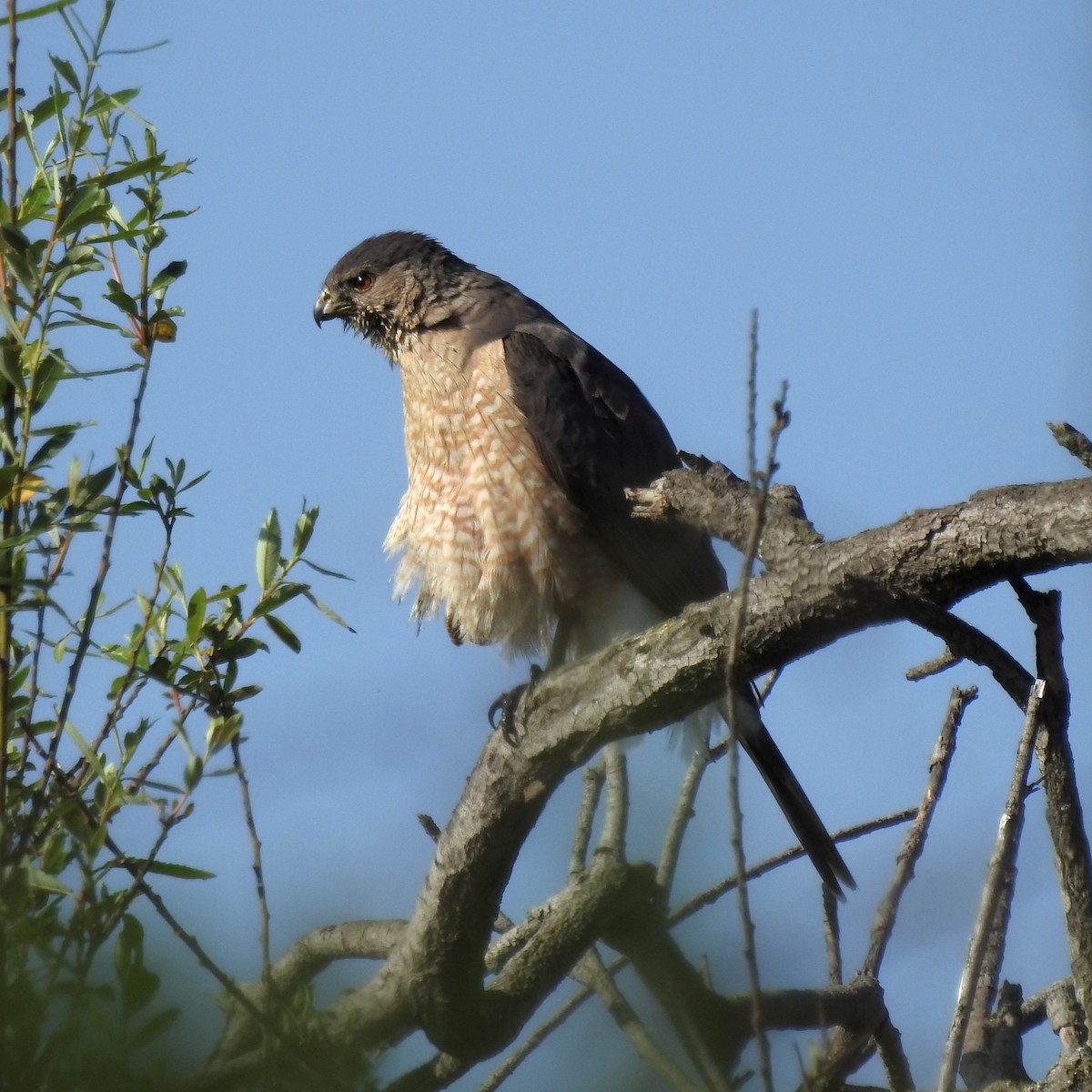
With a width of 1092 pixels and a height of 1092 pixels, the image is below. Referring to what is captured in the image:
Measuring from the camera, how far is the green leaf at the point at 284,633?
2686 millimetres

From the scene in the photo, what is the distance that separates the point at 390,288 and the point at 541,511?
1.56 metres

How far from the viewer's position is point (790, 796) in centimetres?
427

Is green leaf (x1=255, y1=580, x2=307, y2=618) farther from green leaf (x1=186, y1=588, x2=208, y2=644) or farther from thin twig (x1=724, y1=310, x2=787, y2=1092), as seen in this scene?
thin twig (x1=724, y1=310, x2=787, y2=1092)

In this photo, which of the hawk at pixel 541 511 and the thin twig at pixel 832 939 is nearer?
the thin twig at pixel 832 939

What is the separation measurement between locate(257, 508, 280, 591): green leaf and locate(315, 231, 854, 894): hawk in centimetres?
180

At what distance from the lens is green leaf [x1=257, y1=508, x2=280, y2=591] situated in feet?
8.75

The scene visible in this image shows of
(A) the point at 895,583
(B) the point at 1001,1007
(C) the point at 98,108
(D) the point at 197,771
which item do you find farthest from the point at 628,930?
(C) the point at 98,108

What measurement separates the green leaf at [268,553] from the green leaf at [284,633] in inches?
2.9

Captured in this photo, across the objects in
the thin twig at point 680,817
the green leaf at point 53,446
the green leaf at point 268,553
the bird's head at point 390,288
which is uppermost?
the bird's head at point 390,288

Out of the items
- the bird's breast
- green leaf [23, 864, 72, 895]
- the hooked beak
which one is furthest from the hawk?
green leaf [23, 864, 72, 895]

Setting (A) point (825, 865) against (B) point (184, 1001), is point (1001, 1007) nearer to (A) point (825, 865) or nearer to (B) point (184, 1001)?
(A) point (825, 865)

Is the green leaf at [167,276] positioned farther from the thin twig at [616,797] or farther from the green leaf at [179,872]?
the thin twig at [616,797]

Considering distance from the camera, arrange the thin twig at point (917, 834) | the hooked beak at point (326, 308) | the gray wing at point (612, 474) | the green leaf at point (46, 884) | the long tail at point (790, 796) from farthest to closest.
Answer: the hooked beak at point (326, 308)
the gray wing at point (612, 474)
the long tail at point (790, 796)
the thin twig at point (917, 834)
the green leaf at point (46, 884)

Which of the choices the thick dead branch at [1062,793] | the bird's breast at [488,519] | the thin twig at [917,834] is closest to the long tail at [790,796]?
the bird's breast at [488,519]
